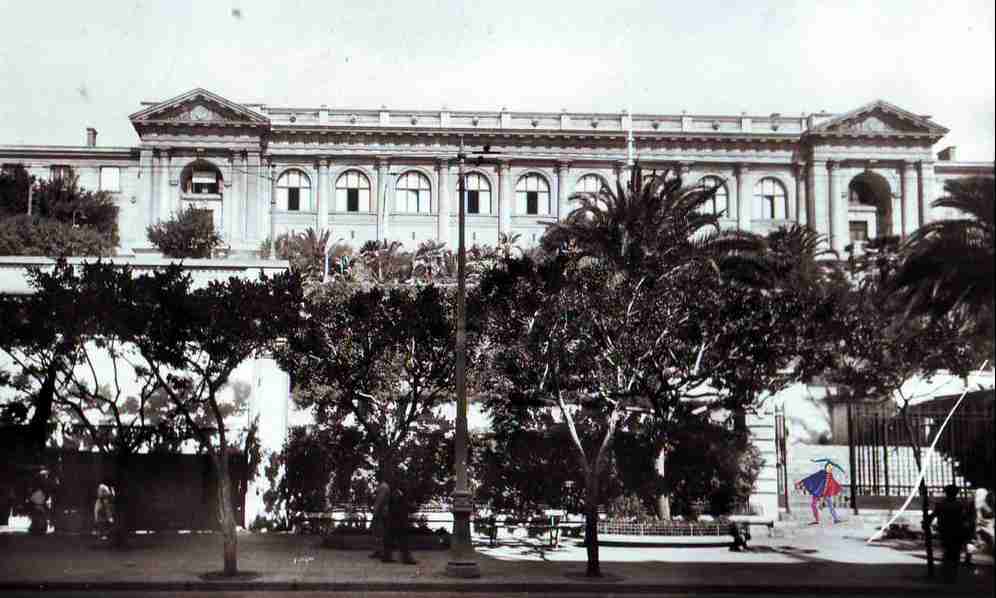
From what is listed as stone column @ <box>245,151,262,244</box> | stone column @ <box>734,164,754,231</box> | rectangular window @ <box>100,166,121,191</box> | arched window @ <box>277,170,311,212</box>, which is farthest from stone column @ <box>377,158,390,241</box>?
stone column @ <box>734,164,754,231</box>

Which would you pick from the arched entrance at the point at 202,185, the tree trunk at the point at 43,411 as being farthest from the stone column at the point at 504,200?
the tree trunk at the point at 43,411

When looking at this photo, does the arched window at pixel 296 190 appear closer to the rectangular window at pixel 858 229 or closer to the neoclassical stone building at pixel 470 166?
the neoclassical stone building at pixel 470 166

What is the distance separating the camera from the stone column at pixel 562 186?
8069 centimetres

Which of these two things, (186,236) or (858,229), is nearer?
(186,236)

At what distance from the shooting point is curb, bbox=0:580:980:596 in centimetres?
1600

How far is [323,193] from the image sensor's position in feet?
260

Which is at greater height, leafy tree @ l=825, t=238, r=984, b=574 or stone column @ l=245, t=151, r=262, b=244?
stone column @ l=245, t=151, r=262, b=244

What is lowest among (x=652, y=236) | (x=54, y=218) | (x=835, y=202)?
(x=652, y=236)

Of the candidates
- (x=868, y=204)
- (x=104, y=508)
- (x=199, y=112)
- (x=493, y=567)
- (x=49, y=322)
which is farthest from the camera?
(x=868, y=204)

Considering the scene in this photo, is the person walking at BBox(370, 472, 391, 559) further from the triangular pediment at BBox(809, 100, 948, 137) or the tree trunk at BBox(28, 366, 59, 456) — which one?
the triangular pediment at BBox(809, 100, 948, 137)

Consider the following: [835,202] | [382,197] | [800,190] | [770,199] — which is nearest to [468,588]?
[382,197]

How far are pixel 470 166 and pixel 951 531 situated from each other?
66.8 metres

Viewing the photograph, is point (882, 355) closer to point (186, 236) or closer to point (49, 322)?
point (49, 322)

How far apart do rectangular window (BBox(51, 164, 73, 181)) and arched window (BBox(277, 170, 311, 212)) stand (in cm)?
1551
